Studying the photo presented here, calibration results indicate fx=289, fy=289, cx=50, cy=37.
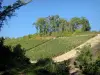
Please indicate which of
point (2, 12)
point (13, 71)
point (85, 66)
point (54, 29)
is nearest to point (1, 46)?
point (2, 12)

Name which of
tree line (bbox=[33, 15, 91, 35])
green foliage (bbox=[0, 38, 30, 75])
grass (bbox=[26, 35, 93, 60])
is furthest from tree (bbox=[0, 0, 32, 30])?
tree line (bbox=[33, 15, 91, 35])

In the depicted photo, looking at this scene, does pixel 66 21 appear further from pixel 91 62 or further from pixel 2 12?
pixel 2 12

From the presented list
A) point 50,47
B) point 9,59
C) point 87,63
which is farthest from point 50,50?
point 9,59

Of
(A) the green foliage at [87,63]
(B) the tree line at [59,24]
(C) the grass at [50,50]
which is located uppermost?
(B) the tree line at [59,24]

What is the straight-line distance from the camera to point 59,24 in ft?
398

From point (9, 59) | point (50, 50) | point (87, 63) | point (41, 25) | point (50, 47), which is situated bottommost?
point (87, 63)

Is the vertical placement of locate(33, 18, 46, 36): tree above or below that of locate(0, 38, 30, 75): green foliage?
above

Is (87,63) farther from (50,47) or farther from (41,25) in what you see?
(41,25)

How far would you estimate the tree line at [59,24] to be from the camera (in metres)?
118

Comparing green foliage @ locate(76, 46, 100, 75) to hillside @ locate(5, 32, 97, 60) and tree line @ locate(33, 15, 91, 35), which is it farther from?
tree line @ locate(33, 15, 91, 35)

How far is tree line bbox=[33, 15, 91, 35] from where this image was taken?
118m

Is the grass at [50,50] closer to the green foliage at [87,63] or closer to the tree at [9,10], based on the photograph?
the green foliage at [87,63]

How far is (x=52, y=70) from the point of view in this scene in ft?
59.9

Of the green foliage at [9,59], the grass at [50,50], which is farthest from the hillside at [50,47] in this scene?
the green foliage at [9,59]
